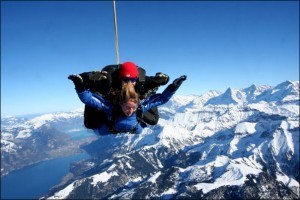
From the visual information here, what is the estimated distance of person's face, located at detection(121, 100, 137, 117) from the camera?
8.26 metres

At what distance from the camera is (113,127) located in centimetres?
999

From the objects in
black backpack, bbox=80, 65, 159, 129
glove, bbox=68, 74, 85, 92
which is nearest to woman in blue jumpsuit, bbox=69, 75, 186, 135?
glove, bbox=68, 74, 85, 92

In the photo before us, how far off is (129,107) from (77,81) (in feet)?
5.15

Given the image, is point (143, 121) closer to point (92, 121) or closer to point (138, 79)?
point (92, 121)

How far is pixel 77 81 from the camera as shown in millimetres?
7750

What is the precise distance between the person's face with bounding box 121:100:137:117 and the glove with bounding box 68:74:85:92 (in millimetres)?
1199

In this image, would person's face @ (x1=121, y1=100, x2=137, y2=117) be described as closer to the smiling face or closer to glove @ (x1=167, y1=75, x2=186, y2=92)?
the smiling face

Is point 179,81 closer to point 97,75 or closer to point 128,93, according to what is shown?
point 128,93

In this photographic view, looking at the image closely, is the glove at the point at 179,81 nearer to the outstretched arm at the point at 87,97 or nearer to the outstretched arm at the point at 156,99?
the outstretched arm at the point at 156,99

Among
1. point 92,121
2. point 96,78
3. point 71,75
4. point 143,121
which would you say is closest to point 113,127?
point 92,121

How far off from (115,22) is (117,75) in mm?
1456

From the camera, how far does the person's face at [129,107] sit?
8259 millimetres

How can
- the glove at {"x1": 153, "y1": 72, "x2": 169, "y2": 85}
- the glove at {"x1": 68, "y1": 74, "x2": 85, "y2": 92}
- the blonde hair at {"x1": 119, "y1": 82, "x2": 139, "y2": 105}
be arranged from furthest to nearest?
the glove at {"x1": 153, "y1": 72, "x2": 169, "y2": 85}
the blonde hair at {"x1": 119, "y1": 82, "x2": 139, "y2": 105}
the glove at {"x1": 68, "y1": 74, "x2": 85, "y2": 92}

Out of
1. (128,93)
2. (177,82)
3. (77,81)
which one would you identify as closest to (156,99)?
(177,82)
